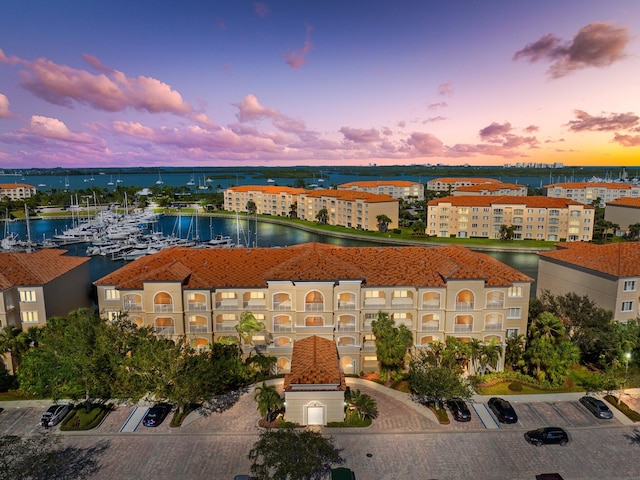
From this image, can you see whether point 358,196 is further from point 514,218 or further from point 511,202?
point 514,218

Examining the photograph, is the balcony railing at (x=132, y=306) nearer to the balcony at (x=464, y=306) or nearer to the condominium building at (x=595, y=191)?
the balcony at (x=464, y=306)

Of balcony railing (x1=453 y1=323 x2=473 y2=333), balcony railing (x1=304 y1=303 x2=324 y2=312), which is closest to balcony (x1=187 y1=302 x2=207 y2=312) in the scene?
balcony railing (x1=304 y1=303 x2=324 y2=312)

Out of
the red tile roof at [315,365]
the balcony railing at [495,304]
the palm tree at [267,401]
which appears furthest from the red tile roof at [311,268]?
the palm tree at [267,401]

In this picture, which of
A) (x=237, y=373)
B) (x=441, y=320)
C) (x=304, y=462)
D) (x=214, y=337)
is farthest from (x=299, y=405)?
(x=441, y=320)

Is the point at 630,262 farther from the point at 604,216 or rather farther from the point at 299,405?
the point at 604,216

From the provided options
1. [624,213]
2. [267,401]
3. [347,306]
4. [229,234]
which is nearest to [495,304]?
[347,306]

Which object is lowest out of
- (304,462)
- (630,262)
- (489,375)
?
(489,375)
